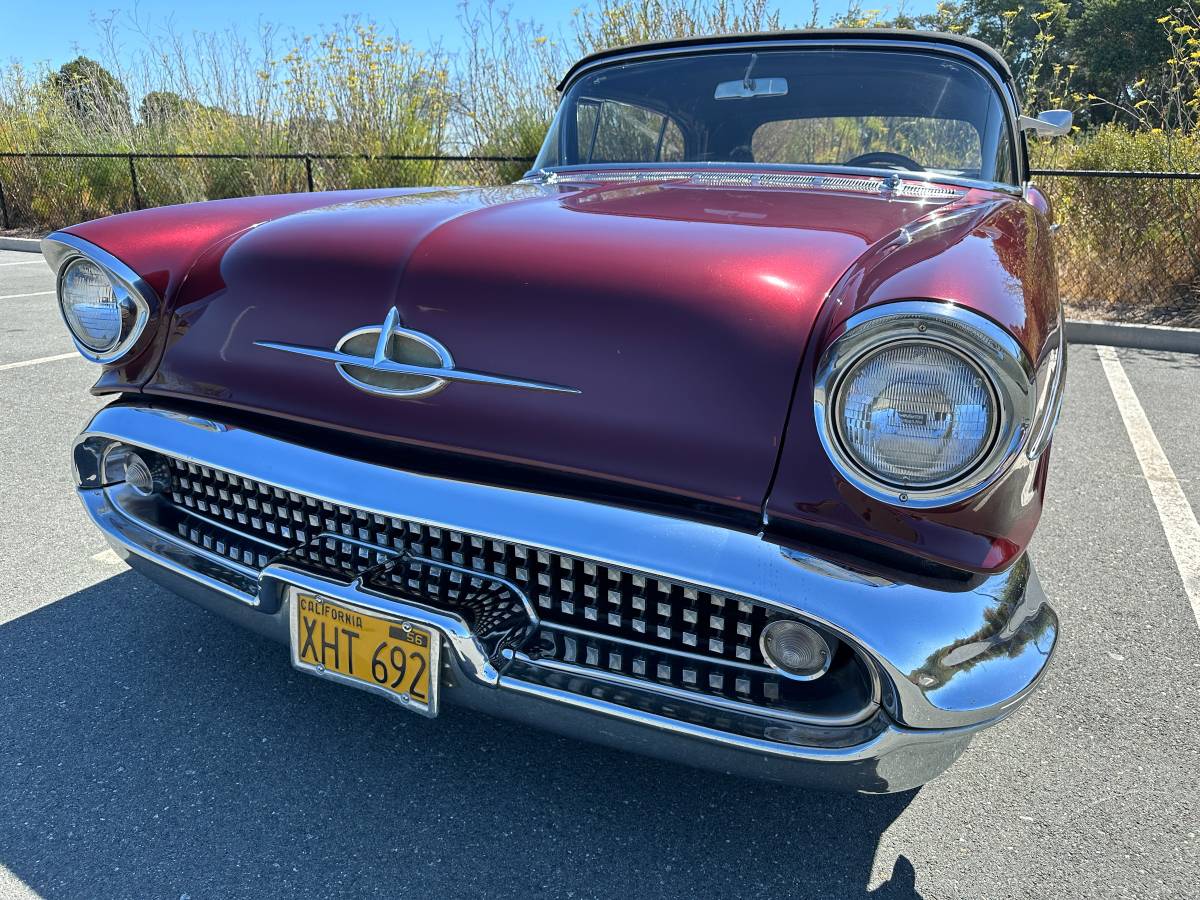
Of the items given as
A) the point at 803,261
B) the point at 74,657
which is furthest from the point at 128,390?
the point at 803,261

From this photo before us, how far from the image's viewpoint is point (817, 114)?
2.61 m

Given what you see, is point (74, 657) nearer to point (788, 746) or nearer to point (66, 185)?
point (788, 746)

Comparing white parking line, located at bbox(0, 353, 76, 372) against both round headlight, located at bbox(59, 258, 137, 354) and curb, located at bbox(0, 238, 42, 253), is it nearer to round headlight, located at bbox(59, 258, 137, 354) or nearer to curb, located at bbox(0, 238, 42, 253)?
round headlight, located at bbox(59, 258, 137, 354)

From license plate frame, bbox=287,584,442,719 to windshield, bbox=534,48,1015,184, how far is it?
1662 millimetres

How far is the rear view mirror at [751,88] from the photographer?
2615mm

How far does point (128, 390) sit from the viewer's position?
1.91 m

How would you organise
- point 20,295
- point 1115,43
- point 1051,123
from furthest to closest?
point 1115,43 → point 20,295 → point 1051,123

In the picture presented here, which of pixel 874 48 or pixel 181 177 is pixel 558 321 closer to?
pixel 874 48

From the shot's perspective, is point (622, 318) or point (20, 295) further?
point (20, 295)

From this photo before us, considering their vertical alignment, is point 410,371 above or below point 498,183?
above

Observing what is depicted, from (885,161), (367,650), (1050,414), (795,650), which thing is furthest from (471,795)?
(885,161)

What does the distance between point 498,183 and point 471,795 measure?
7.40 metres

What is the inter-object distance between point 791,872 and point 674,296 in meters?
0.99

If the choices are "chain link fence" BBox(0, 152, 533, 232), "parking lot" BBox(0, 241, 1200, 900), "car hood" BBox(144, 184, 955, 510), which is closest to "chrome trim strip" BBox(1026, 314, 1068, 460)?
"car hood" BBox(144, 184, 955, 510)
